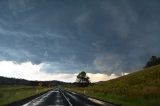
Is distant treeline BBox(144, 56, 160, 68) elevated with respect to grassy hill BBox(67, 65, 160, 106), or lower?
elevated

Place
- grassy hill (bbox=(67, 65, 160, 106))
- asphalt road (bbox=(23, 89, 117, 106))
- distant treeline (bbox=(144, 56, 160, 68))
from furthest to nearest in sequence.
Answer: distant treeline (bbox=(144, 56, 160, 68)) → grassy hill (bbox=(67, 65, 160, 106)) → asphalt road (bbox=(23, 89, 117, 106))

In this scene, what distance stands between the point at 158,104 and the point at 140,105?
183 cm

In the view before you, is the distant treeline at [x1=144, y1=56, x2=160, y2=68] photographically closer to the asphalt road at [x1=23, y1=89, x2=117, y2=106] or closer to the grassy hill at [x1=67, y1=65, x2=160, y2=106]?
the grassy hill at [x1=67, y1=65, x2=160, y2=106]

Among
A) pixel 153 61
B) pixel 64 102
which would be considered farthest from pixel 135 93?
pixel 153 61

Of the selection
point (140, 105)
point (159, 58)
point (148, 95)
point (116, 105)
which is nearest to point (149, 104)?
point (140, 105)

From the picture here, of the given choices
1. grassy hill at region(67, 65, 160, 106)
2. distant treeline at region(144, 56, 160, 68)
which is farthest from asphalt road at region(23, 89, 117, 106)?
distant treeline at region(144, 56, 160, 68)

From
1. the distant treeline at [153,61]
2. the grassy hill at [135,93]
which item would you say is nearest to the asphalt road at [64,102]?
the grassy hill at [135,93]

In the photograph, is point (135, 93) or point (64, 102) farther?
point (135, 93)

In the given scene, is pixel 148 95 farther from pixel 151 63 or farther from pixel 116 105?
pixel 151 63

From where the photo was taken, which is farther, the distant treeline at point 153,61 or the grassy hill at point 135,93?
the distant treeline at point 153,61

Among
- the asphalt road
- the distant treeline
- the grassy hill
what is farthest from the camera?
the distant treeline

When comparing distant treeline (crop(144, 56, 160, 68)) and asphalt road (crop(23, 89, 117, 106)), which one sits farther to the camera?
distant treeline (crop(144, 56, 160, 68))

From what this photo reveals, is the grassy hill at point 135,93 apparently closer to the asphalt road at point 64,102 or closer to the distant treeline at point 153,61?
the asphalt road at point 64,102

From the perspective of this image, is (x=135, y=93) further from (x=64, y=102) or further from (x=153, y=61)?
(x=153, y=61)
